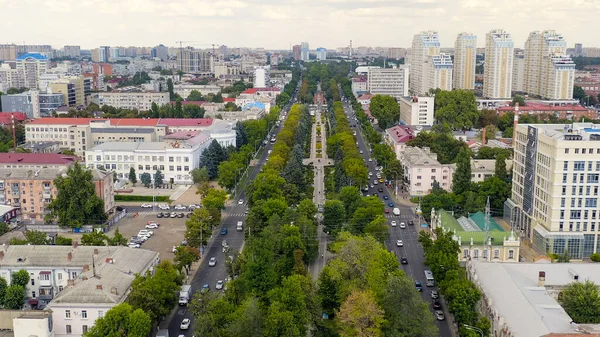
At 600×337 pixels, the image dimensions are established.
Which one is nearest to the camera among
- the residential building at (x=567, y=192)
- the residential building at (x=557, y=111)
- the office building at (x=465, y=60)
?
the residential building at (x=567, y=192)

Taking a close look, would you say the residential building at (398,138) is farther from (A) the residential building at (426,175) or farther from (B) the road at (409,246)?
(A) the residential building at (426,175)

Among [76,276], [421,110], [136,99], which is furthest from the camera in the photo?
[136,99]

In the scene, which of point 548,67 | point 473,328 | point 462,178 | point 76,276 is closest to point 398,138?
point 462,178

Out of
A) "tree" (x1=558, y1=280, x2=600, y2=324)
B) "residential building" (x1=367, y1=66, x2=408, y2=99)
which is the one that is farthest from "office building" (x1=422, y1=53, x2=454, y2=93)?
"tree" (x1=558, y1=280, x2=600, y2=324)

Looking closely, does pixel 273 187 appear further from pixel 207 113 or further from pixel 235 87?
pixel 235 87

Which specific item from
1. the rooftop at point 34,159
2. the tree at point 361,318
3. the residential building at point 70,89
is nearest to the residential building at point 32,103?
the residential building at point 70,89

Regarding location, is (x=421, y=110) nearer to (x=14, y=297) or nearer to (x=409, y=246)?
(x=409, y=246)
